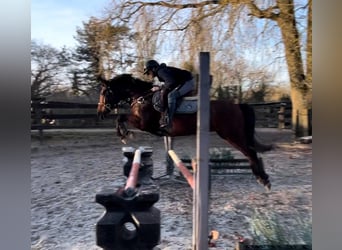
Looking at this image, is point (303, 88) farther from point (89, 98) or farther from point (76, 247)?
point (76, 247)

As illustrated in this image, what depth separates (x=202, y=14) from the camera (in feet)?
6.84

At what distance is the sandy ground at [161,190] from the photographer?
203cm

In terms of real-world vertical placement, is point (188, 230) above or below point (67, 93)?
below

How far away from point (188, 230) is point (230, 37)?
116cm

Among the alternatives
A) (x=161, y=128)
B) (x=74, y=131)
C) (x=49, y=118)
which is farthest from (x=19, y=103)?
(x=161, y=128)

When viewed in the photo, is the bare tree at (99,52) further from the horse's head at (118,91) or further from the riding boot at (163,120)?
the riding boot at (163,120)

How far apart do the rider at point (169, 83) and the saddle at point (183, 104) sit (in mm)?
21

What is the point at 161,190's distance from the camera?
2086mm

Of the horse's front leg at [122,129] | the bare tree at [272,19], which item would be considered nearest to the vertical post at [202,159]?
the bare tree at [272,19]

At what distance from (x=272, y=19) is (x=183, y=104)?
72cm

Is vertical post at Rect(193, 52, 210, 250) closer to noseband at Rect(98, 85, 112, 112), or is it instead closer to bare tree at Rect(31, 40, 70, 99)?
noseband at Rect(98, 85, 112, 112)

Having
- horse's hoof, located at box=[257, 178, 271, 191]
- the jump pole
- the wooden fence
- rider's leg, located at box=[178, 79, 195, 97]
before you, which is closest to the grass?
horse's hoof, located at box=[257, 178, 271, 191]

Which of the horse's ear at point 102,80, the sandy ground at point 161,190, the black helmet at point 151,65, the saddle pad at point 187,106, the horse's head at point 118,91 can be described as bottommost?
the sandy ground at point 161,190

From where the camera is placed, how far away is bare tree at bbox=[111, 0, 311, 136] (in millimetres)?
2062
